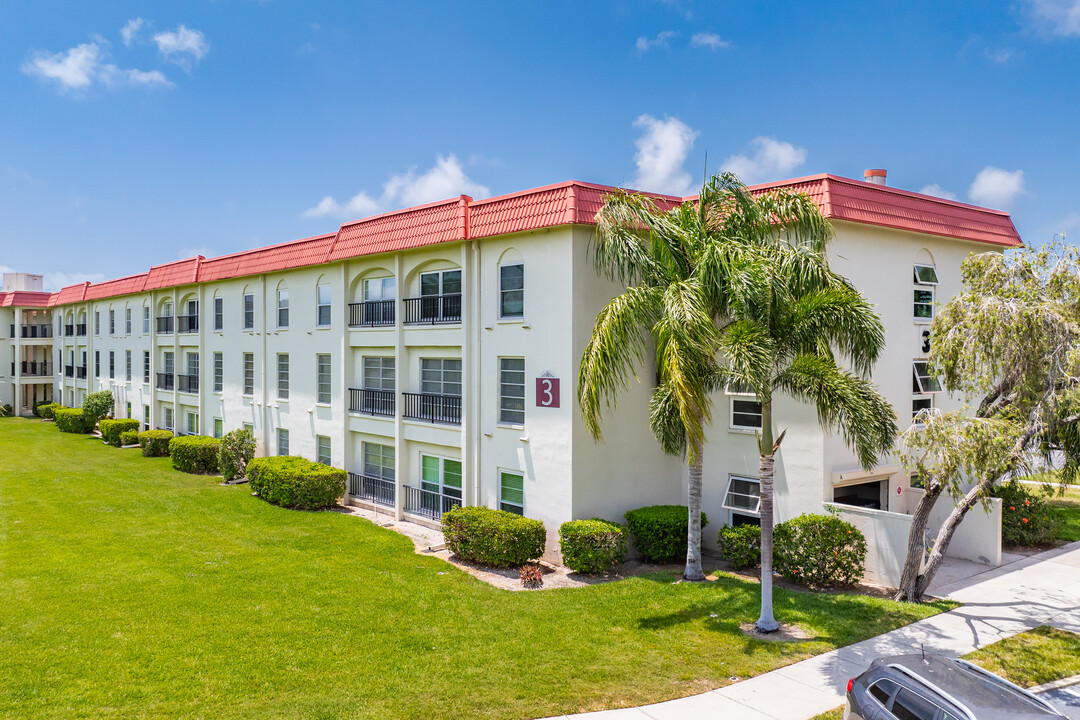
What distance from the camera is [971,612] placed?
13.3m

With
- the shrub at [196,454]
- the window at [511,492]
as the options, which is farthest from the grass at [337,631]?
the shrub at [196,454]

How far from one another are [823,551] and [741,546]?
6.28ft

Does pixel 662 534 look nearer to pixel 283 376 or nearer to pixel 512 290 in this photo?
pixel 512 290

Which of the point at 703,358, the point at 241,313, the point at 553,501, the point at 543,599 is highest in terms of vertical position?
the point at 241,313

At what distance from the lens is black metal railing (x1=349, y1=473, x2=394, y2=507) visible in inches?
906

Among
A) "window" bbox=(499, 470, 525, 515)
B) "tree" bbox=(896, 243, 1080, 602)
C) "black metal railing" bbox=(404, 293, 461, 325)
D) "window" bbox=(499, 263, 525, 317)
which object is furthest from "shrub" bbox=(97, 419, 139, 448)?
"tree" bbox=(896, 243, 1080, 602)

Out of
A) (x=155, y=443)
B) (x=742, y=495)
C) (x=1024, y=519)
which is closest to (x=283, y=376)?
(x=155, y=443)

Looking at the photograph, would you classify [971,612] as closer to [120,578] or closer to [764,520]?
[764,520]

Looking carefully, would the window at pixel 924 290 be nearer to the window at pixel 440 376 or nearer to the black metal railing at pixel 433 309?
the black metal railing at pixel 433 309

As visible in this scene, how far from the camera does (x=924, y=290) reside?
1842cm

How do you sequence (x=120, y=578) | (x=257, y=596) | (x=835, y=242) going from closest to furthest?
(x=257, y=596) → (x=120, y=578) → (x=835, y=242)

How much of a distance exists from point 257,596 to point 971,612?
46.2 feet

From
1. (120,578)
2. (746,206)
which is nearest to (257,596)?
(120,578)

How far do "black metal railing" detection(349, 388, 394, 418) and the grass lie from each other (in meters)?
4.85
